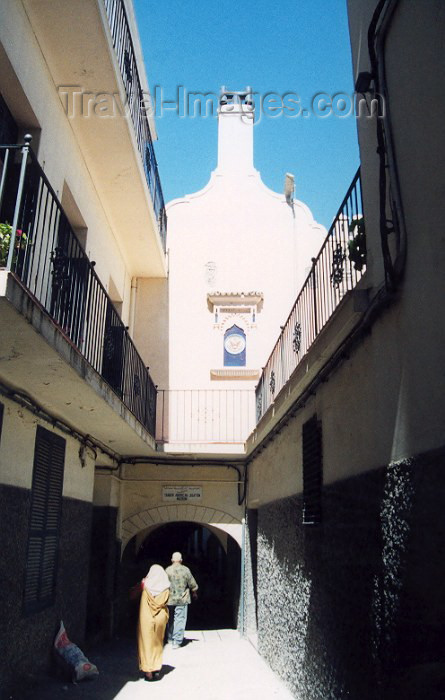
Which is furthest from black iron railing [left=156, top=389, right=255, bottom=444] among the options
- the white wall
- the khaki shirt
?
the khaki shirt

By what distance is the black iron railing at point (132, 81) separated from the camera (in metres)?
7.56

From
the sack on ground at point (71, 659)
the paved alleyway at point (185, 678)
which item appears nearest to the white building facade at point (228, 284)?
the paved alleyway at point (185, 678)

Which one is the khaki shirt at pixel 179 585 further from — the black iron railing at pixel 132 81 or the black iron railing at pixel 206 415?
the black iron railing at pixel 132 81

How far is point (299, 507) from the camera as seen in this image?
277 inches

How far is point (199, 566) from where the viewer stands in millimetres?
25094

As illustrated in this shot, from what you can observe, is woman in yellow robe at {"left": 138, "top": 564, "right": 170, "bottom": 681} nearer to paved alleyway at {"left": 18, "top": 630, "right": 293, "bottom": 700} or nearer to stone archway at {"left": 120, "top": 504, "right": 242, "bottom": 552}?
paved alleyway at {"left": 18, "top": 630, "right": 293, "bottom": 700}

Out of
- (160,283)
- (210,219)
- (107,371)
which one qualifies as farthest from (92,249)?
(210,219)

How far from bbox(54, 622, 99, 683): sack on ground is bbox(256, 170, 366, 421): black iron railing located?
437 centimetres

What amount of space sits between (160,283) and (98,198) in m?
3.81

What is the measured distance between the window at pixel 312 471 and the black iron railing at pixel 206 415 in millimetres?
5790

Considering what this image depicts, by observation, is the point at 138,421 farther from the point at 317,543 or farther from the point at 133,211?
the point at 317,543

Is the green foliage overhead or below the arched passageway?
overhead

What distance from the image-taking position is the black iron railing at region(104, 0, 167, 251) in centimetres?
756

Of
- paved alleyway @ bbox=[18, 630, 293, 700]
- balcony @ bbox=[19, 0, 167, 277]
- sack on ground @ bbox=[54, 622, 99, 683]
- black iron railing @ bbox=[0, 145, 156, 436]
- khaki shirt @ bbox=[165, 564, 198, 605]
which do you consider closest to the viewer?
black iron railing @ bbox=[0, 145, 156, 436]
